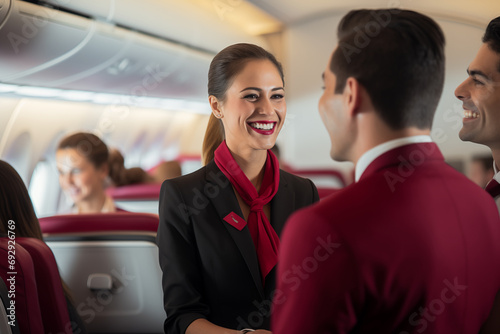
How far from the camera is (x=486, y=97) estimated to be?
1.45m

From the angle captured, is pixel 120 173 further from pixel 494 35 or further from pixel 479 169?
pixel 494 35

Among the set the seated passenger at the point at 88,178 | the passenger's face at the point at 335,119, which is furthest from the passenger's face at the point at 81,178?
the passenger's face at the point at 335,119

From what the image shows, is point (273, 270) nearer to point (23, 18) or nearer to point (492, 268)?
point (492, 268)

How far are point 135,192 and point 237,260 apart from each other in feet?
10.1

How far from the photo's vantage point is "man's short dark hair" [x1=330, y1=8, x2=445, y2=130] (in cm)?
99

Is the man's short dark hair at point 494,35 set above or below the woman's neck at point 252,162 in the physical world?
above

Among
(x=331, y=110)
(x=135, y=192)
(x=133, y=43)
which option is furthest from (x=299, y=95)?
(x=331, y=110)

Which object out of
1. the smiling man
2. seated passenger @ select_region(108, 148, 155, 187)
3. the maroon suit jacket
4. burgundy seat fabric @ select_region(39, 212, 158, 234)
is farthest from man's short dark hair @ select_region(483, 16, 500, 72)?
seated passenger @ select_region(108, 148, 155, 187)

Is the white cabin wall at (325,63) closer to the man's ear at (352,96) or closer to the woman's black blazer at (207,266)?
the man's ear at (352,96)

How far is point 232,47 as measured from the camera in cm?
156

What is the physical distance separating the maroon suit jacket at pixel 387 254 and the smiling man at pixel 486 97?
50 centimetres

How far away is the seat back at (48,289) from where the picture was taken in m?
1.78

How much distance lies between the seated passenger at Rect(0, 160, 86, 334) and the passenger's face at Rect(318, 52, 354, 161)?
131cm

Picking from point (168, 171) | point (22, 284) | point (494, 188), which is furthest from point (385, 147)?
point (168, 171)
